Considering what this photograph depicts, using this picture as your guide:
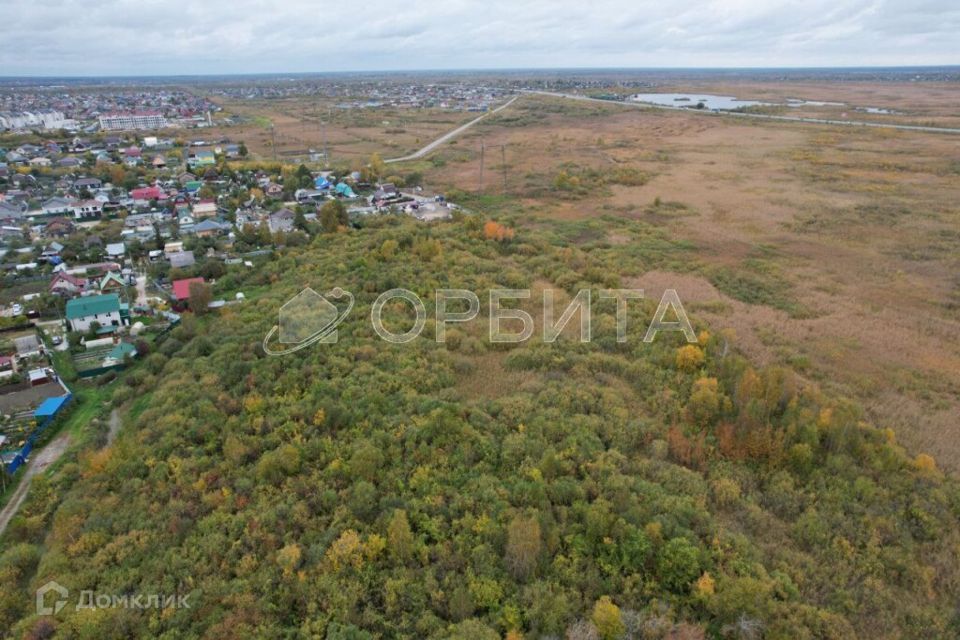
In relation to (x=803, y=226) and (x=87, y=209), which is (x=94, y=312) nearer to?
(x=87, y=209)

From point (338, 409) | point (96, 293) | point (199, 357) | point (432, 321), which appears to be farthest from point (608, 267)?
point (96, 293)

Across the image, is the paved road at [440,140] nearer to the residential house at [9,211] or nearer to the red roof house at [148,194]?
the red roof house at [148,194]

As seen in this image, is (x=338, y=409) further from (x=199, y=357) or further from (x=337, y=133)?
(x=337, y=133)

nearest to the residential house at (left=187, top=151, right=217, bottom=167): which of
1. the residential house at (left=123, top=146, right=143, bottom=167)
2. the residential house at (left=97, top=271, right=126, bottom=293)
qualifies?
the residential house at (left=123, top=146, right=143, bottom=167)

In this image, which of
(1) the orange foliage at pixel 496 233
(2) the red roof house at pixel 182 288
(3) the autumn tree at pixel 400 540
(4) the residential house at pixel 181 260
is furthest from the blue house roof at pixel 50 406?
(1) the orange foliage at pixel 496 233

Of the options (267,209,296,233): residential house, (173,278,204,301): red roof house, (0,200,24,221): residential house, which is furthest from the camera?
(0,200,24,221): residential house

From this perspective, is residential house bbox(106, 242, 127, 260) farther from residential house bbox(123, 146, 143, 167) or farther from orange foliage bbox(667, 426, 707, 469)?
orange foliage bbox(667, 426, 707, 469)
